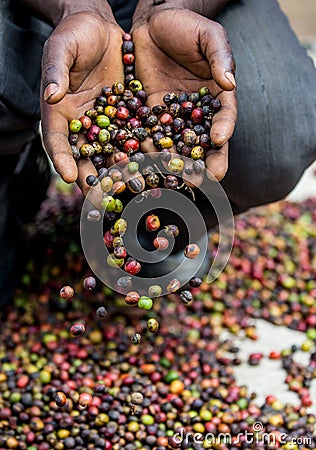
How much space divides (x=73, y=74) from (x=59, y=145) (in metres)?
0.26

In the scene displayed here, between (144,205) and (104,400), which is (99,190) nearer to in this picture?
(144,205)

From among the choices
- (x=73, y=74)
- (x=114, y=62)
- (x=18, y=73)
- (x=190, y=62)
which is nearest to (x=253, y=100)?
(x=190, y=62)

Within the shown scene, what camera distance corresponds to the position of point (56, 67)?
5.71 feet

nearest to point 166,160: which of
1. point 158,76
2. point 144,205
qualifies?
point 144,205

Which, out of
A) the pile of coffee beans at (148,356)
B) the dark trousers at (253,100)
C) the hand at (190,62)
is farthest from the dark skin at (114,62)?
the pile of coffee beans at (148,356)

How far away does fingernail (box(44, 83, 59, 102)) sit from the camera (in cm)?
170

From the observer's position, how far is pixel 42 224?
3.15m

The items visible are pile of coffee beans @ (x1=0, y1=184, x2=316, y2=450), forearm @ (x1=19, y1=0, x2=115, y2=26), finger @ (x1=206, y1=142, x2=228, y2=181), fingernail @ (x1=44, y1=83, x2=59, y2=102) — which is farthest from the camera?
pile of coffee beans @ (x1=0, y1=184, x2=316, y2=450)

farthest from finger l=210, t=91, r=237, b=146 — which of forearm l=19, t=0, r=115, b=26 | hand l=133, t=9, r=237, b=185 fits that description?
forearm l=19, t=0, r=115, b=26

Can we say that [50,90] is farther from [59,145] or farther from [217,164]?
[217,164]

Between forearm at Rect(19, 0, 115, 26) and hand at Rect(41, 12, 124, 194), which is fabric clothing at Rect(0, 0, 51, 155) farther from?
hand at Rect(41, 12, 124, 194)

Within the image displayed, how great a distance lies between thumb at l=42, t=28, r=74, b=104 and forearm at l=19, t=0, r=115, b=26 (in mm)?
201

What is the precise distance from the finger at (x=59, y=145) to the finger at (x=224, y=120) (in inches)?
14.3

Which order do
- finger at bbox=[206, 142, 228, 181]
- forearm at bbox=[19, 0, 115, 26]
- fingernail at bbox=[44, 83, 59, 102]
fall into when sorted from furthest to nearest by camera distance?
forearm at bbox=[19, 0, 115, 26] → finger at bbox=[206, 142, 228, 181] → fingernail at bbox=[44, 83, 59, 102]
